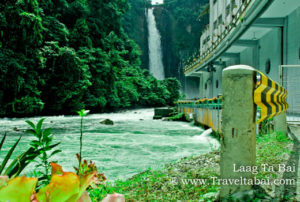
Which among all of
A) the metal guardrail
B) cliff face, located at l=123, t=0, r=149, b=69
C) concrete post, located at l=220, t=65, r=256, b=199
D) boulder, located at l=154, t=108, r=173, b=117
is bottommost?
boulder, located at l=154, t=108, r=173, b=117

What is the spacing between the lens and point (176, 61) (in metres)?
52.9

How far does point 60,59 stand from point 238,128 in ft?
77.1

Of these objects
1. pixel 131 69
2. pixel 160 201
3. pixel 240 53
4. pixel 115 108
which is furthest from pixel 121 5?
pixel 160 201

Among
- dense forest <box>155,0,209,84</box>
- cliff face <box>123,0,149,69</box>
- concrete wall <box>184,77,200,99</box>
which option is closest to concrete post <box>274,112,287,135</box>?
cliff face <box>123,0,149,69</box>

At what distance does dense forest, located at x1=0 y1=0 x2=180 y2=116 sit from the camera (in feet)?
62.9

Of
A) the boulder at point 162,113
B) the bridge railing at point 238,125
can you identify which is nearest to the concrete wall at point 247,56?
the boulder at point 162,113

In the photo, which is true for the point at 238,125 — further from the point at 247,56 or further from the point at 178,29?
the point at 178,29

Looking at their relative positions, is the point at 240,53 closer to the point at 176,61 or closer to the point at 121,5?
the point at 121,5

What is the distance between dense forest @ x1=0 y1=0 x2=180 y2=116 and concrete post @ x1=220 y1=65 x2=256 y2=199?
797 inches

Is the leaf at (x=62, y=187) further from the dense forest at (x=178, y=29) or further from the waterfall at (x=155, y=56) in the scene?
the dense forest at (x=178, y=29)

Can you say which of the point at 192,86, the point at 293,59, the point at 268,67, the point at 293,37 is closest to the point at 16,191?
the point at 293,59

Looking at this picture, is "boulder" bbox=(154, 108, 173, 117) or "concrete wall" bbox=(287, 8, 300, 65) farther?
"boulder" bbox=(154, 108, 173, 117)

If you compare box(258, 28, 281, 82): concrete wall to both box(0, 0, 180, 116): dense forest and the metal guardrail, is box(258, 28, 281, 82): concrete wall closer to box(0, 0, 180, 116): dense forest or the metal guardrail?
the metal guardrail

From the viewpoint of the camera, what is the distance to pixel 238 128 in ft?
6.81
